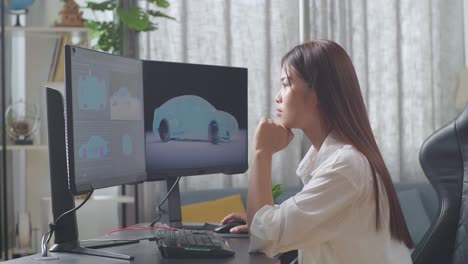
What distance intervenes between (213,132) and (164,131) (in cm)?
18

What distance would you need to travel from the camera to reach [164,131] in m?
2.28

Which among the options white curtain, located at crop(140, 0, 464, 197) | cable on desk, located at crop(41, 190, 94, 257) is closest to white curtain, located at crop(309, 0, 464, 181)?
white curtain, located at crop(140, 0, 464, 197)

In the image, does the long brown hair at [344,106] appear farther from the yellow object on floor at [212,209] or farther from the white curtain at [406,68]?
the white curtain at [406,68]

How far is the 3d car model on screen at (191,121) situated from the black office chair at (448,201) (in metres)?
0.64

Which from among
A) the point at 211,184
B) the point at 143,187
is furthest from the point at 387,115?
the point at 143,187

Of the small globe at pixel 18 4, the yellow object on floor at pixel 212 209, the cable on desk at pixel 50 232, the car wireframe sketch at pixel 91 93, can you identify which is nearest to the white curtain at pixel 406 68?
the yellow object on floor at pixel 212 209

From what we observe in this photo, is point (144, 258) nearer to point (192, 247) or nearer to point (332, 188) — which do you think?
point (192, 247)

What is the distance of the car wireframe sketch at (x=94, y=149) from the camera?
1774mm

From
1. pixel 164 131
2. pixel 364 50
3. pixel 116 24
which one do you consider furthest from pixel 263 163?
pixel 364 50

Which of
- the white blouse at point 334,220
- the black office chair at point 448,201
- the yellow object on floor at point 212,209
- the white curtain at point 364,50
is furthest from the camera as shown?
the white curtain at point 364,50

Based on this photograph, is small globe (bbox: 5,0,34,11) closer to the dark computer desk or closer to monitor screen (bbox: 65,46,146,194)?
monitor screen (bbox: 65,46,146,194)

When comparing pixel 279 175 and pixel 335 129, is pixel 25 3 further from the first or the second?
pixel 335 129

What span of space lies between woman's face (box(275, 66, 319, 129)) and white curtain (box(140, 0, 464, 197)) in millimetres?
2654

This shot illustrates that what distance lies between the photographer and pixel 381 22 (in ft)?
15.2
